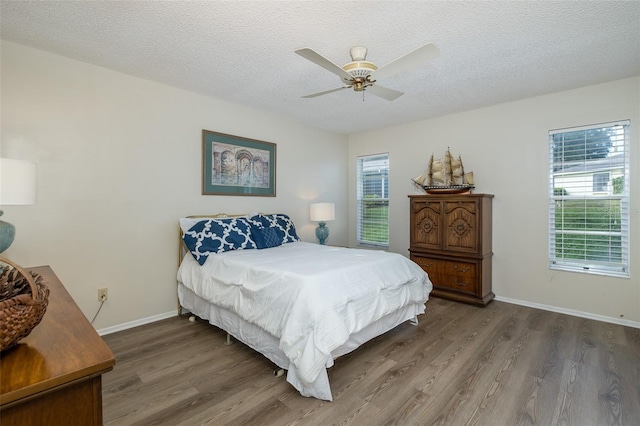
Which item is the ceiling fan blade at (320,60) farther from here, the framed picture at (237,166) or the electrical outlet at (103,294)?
the electrical outlet at (103,294)

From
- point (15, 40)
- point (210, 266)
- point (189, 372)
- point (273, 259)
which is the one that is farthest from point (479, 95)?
point (15, 40)

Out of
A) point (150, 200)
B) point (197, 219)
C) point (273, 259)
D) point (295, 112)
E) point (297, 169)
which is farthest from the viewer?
point (297, 169)

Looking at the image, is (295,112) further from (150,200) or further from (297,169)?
(150,200)

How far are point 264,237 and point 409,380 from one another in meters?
2.01

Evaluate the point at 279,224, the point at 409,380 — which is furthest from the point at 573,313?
the point at 279,224

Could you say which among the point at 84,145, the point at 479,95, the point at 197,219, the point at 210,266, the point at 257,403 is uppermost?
the point at 479,95

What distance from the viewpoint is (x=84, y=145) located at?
2725 millimetres

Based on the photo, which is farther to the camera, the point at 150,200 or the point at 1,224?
the point at 150,200

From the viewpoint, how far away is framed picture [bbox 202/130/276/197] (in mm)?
3551

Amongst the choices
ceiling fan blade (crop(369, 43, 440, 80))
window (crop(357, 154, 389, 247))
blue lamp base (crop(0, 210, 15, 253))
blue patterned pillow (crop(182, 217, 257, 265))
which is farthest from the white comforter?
window (crop(357, 154, 389, 247))

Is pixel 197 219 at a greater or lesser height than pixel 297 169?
lesser

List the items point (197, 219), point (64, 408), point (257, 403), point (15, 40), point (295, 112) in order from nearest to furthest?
point (64, 408), point (257, 403), point (15, 40), point (197, 219), point (295, 112)

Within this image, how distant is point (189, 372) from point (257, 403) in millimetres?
652

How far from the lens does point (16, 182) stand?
1618 mm
